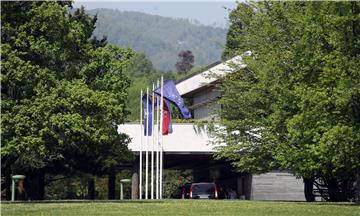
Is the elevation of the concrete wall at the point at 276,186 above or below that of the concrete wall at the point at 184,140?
below

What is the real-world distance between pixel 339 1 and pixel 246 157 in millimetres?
15497

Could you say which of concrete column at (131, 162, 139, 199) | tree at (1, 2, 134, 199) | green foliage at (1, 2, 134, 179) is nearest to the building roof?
concrete column at (131, 162, 139, 199)

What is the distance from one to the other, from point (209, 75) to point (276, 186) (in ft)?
29.4

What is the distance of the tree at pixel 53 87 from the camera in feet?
96.8

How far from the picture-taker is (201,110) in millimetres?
58156

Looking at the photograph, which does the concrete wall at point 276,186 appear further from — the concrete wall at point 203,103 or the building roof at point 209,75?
the building roof at point 209,75

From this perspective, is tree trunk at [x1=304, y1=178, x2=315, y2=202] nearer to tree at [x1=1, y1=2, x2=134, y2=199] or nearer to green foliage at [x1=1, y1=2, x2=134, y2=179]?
tree at [x1=1, y1=2, x2=134, y2=199]

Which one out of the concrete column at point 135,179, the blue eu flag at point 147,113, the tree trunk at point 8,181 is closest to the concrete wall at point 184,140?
the concrete column at point 135,179

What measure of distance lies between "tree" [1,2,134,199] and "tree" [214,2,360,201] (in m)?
6.73

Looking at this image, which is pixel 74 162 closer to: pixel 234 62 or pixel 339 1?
pixel 234 62

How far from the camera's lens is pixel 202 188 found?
42.2m

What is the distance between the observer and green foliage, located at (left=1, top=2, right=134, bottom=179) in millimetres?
29516

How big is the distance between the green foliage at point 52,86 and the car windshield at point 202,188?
9.60m

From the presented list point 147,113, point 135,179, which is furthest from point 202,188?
point 135,179
